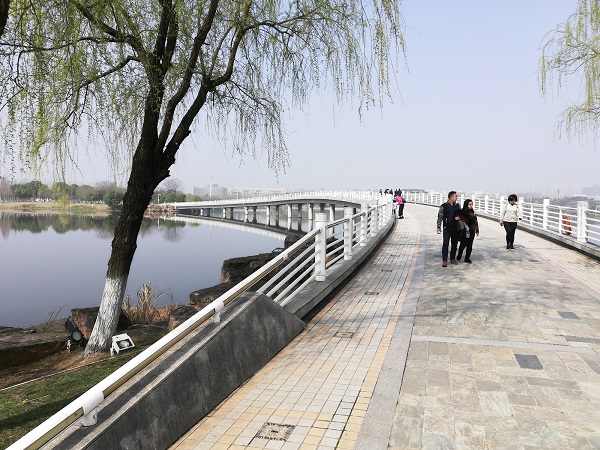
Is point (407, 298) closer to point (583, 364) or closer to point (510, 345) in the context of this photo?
point (510, 345)

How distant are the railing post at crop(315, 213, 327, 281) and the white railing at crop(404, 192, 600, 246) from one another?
8530 millimetres

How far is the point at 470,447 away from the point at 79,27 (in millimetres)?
7529

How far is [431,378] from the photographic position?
15.2 feet

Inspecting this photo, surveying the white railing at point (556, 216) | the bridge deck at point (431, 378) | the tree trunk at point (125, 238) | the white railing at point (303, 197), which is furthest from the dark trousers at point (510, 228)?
the white railing at point (303, 197)

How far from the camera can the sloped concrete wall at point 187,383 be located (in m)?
3.14

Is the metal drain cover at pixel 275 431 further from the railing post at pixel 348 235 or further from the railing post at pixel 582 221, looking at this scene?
the railing post at pixel 582 221

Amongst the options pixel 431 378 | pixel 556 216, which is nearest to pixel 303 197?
pixel 556 216

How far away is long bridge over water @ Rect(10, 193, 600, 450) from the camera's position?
3506 millimetres

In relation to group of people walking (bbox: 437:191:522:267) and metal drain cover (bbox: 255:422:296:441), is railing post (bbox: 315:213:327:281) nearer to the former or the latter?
group of people walking (bbox: 437:191:522:267)

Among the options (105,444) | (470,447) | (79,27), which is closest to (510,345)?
(470,447)

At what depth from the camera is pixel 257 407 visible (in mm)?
4129

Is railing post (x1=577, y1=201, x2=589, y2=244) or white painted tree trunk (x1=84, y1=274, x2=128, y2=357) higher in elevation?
railing post (x1=577, y1=201, x2=589, y2=244)

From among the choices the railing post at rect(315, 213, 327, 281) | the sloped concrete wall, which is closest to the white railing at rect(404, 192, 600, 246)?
the railing post at rect(315, 213, 327, 281)

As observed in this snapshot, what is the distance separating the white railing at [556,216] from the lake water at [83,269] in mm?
14202
